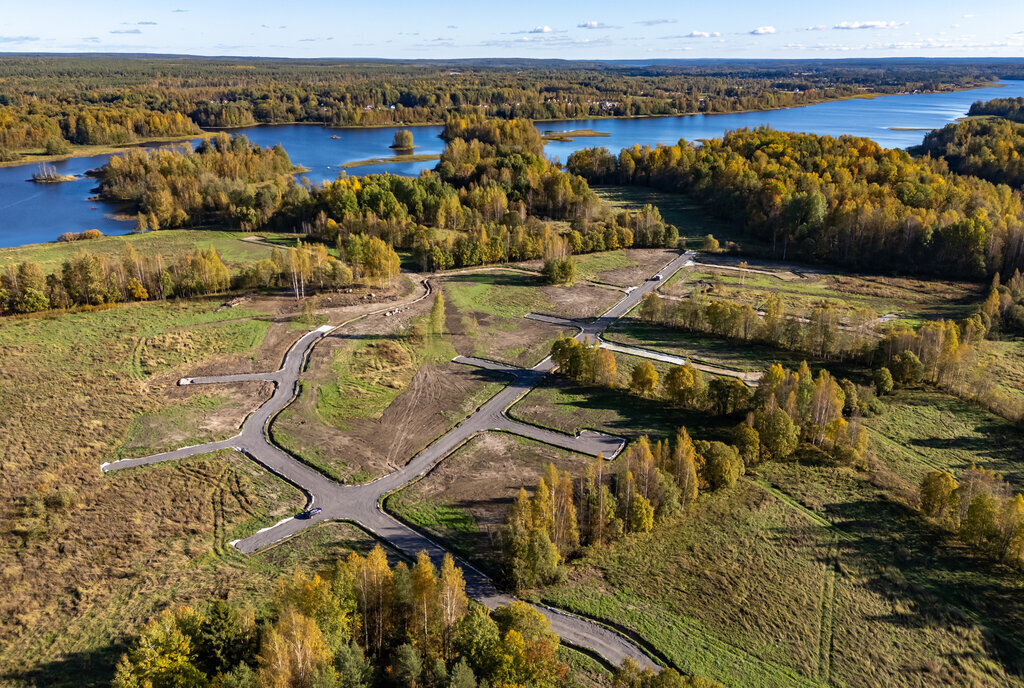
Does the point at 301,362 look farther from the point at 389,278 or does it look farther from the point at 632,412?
the point at 632,412

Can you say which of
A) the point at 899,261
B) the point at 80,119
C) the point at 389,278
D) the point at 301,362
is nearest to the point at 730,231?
the point at 899,261

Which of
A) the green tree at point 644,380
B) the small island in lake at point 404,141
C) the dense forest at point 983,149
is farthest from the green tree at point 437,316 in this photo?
the small island in lake at point 404,141

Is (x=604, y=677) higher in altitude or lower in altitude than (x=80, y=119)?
lower

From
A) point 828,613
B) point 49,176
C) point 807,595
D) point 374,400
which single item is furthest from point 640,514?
point 49,176

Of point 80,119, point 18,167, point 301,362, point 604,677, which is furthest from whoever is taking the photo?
point 80,119

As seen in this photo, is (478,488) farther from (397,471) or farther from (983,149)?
(983,149)

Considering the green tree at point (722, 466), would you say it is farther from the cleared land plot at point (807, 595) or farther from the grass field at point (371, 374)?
the grass field at point (371, 374)
